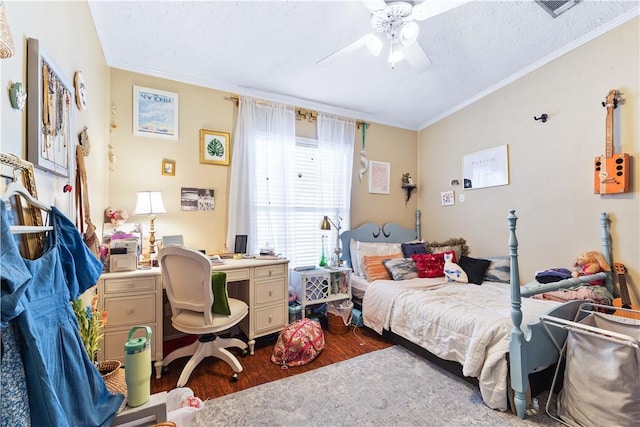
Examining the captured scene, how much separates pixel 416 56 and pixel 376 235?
218 cm

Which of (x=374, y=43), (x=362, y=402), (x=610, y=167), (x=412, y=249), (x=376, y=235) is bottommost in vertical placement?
(x=362, y=402)

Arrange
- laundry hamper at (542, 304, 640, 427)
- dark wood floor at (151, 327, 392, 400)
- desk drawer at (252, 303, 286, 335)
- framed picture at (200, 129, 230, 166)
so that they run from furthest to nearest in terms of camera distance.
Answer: framed picture at (200, 129, 230, 166) < desk drawer at (252, 303, 286, 335) < dark wood floor at (151, 327, 392, 400) < laundry hamper at (542, 304, 640, 427)

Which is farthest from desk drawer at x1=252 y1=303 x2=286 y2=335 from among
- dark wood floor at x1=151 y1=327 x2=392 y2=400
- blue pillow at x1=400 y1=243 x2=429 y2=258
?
blue pillow at x1=400 y1=243 x2=429 y2=258

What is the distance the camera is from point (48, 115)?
3.64 ft

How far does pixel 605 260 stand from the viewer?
7.42ft

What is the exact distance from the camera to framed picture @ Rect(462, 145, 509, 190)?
3.04 meters

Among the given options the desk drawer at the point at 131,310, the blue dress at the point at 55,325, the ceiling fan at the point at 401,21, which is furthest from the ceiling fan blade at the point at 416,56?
the desk drawer at the point at 131,310

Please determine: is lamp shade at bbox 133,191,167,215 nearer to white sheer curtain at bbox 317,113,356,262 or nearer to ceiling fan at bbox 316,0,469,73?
white sheer curtain at bbox 317,113,356,262

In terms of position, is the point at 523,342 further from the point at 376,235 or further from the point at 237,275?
the point at 376,235

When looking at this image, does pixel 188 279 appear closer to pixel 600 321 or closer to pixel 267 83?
pixel 267 83

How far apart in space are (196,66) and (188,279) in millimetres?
1913

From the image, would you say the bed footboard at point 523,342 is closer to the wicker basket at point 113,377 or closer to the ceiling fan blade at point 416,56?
the ceiling fan blade at point 416,56

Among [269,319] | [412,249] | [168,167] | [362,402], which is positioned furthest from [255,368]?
[412,249]

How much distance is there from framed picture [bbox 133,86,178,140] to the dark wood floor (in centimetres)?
202
